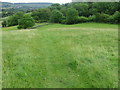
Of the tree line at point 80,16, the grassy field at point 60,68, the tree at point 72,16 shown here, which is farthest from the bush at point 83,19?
the grassy field at point 60,68

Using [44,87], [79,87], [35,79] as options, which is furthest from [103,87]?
[35,79]

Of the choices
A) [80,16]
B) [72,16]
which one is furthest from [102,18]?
[80,16]

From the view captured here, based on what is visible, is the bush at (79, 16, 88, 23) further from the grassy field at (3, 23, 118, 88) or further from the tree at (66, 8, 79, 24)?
the grassy field at (3, 23, 118, 88)

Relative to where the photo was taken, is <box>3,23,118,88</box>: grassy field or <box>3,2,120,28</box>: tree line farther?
<box>3,2,120,28</box>: tree line

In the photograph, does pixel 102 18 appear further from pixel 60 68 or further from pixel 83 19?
pixel 60 68

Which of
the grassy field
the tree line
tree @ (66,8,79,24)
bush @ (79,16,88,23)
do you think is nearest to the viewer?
the grassy field

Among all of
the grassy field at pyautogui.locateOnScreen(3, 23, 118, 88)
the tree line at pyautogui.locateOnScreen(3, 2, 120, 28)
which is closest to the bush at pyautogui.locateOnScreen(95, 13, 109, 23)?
the tree line at pyautogui.locateOnScreen(3, 2, 120, 28)

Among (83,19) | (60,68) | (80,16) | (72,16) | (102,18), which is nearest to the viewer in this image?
(60,68)

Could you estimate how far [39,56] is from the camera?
9.68 meters

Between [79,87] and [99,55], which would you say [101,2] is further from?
[79,87]

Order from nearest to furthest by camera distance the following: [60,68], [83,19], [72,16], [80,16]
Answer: [60,68]
[83,19]
[72,16]
[80,16]

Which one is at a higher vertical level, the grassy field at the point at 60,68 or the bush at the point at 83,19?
the grassy field at the point at 60,68

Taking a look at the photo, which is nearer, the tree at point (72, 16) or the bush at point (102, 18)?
the bush at point (102, 18)

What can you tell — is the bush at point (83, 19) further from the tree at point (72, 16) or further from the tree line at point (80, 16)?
the tree at point (72, 16)
